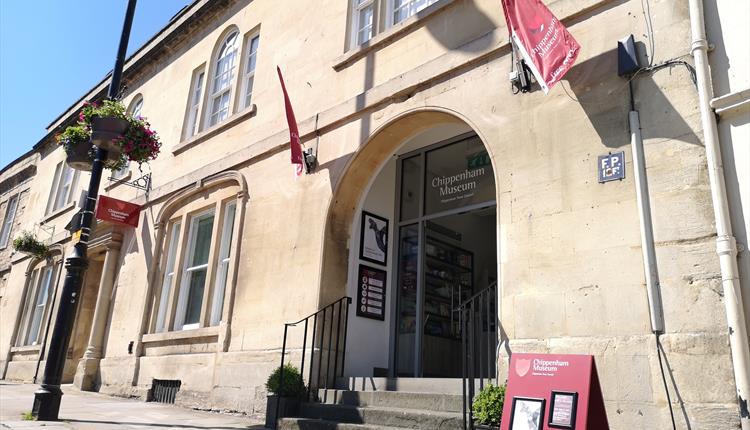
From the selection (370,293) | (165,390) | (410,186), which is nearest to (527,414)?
(370,293)

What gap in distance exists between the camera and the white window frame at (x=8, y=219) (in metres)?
20.9

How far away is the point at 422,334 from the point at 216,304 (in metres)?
3.54

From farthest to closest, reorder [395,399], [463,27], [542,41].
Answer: [463,27]
[395,399]
[542,41]

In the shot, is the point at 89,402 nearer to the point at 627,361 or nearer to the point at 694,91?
the point at 627,361

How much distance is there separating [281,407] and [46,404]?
278 centimetres

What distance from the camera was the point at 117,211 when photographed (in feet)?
38.9

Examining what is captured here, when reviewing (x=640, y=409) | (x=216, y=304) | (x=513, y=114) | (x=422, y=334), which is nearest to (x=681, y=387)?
(x=640, y=409)

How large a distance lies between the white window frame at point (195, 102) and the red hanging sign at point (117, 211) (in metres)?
1.85

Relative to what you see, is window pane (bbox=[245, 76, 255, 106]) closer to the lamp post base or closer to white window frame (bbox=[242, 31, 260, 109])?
white window frame (bbox=[242, 31, 260, 109])

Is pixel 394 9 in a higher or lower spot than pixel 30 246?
higher

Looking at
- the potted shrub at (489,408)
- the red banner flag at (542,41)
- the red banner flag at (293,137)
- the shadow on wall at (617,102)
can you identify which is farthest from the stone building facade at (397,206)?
the potted shrub at (489,408)

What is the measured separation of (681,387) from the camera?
4262mm

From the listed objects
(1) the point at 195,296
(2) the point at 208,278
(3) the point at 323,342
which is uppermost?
(2) the point at 208,278

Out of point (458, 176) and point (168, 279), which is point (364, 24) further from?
point (168, 279)
